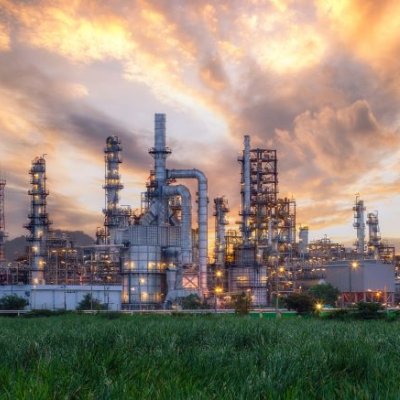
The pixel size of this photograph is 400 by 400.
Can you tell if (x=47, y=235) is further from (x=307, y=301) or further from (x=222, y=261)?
(x=307, y=301)

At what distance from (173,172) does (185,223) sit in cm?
898

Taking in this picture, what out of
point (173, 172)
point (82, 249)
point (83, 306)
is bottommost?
point (83, 306)

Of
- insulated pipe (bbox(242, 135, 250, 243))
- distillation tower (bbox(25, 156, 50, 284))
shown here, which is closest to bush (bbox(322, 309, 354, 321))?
insulated pipe (bbox(242, 135, 250, 243))

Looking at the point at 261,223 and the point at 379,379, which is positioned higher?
the point at 261,223

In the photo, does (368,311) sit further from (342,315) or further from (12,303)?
(12,303)

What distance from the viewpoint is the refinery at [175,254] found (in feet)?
287

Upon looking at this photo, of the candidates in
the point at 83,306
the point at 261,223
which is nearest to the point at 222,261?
the point at 261,223

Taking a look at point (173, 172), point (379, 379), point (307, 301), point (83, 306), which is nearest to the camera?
point (379, 379)

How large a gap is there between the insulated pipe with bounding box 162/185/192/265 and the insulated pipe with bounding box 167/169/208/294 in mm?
1816

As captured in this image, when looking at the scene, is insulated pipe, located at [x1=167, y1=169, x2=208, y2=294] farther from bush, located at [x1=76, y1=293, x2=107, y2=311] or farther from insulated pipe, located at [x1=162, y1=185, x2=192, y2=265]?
bush, located at [x1=76, y1=293, x2=107, y2=311]

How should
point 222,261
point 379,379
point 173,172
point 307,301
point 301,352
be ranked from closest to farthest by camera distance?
1. point 379,379
2. point 301,352
3. point 307,301
4. point 173,172
5. point 222,261

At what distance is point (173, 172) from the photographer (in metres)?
93.2

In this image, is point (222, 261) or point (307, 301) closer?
point (307, 301)

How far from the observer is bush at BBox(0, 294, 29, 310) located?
74.6 metres
